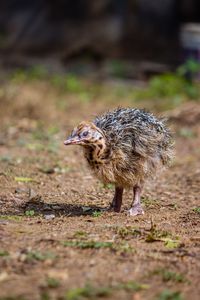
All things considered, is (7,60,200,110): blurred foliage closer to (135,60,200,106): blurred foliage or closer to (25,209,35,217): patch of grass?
(135,60,200,106): blurred foliage

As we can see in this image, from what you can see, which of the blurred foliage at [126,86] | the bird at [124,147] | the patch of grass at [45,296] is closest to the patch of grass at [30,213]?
the bird at [124,147]

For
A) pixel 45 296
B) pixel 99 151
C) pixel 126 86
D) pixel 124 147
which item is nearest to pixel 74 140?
pixel 99 151

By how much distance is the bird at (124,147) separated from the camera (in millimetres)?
6953

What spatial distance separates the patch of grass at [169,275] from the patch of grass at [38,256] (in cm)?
70

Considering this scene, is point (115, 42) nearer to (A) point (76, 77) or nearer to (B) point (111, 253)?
(A) point (76, 77)

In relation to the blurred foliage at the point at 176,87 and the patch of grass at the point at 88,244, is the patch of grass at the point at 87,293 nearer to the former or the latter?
the patch of grass at the point at 88,244

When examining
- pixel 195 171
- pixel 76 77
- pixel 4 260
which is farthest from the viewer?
pixel 76 77

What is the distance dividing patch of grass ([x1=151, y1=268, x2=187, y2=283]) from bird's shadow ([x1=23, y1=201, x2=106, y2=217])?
205cm

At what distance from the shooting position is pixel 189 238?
6.20 m

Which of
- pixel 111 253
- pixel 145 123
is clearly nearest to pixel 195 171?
pixel 145 123

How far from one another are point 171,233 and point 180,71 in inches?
334

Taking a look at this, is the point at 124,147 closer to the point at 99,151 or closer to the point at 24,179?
the point at 99,151

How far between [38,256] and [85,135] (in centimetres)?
185

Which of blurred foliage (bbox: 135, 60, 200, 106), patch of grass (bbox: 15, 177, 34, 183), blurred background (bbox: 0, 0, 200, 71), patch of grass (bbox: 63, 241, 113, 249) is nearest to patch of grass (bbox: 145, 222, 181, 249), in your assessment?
patch of grass (bbox: 63, 241, 113, 249)
